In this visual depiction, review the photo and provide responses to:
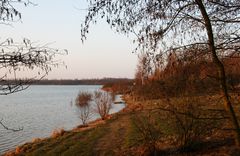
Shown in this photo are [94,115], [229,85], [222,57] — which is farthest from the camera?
[94,115]

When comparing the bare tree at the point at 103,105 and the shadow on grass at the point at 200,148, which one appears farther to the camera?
the bare tree at the point at 103,105

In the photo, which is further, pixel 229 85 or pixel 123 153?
pixel 123 153

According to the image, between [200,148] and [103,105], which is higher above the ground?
[200,148]

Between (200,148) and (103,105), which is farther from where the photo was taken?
(103,105)

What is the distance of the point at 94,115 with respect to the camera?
40.9 meters

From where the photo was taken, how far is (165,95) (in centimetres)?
1041

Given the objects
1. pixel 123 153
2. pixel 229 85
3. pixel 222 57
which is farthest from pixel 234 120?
pixel 123 153

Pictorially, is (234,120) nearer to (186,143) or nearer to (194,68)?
(194,68)

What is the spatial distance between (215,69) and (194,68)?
2.19 feet

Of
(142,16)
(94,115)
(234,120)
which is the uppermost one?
(142,16)

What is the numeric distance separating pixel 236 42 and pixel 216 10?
3.15 feet

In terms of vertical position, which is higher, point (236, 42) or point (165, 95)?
point (236, 42)

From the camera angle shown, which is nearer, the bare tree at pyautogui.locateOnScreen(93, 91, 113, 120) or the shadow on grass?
the shadow on grass

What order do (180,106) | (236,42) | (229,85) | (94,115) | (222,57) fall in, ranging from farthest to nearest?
(94,115)
(180,106)
(229,85)
(222,57)
(236,42)
